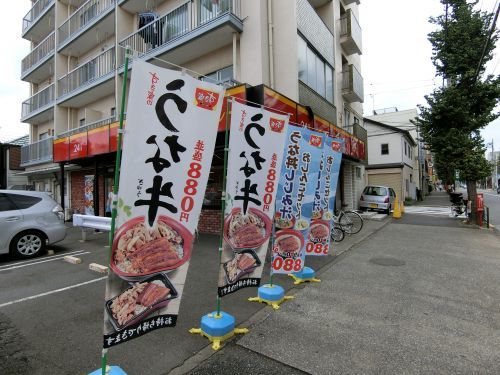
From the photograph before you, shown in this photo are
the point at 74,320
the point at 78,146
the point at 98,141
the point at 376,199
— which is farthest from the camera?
the point at 376,199

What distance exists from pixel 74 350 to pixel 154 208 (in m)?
1.92

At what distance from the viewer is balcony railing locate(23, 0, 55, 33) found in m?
18.5

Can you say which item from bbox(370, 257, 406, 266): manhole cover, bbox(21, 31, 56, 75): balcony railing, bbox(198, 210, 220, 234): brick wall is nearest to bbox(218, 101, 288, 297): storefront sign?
bbox(370, 257, 406, 266): manhole cover

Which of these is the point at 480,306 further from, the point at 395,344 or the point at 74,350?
the point at 74,350

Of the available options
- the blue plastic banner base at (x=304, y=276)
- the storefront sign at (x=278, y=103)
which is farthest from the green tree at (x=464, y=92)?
the blue plastic banner base at (x=304, y=276)

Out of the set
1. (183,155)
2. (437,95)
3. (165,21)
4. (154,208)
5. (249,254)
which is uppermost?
(165,21)

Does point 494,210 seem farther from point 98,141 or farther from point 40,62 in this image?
point 40,62

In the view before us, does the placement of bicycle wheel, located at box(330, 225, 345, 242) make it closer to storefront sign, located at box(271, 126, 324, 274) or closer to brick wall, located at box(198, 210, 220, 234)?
brick wall, located at box(198, 210, 220, 234)

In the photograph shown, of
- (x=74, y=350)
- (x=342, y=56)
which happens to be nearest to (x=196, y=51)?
(x=342, y=56)

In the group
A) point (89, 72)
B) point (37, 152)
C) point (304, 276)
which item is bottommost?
point (304, 276)

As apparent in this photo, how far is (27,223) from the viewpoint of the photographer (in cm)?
700

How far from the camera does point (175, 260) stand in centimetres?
271

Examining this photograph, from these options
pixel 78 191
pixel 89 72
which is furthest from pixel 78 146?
pixel 89 72

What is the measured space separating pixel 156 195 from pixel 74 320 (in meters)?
2.53
